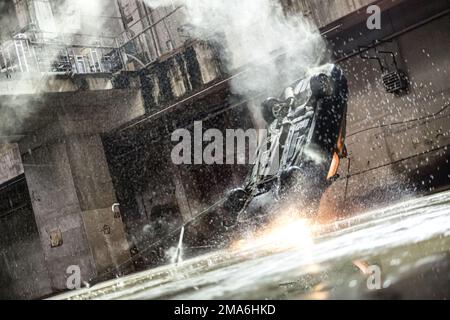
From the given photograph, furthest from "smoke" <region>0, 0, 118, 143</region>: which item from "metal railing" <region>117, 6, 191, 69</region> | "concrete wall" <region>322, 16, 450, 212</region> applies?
"concrete wall" <region>322, 16, 450, 212</region>

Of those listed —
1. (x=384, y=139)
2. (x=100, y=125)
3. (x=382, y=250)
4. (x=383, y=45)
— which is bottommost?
(x=382, y=250)

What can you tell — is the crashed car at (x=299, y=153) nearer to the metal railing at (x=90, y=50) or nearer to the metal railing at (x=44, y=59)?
the metal railing at (x=90, y=50)

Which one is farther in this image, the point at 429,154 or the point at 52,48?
the point at 52,48

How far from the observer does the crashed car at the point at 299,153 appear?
7.41 metres

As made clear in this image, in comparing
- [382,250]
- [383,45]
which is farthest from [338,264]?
[383,45]

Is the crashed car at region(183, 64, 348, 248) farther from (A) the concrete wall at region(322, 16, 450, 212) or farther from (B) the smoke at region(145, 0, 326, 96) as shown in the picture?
(A) the concrete wall at region(322, 16, 450, 212)

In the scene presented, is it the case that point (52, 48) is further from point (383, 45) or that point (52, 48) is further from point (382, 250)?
point (382, 250)

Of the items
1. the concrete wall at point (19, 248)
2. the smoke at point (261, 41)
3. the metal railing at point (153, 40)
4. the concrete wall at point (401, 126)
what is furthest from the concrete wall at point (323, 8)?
the concrete wall at point (19, 248)

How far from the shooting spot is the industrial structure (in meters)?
11.4

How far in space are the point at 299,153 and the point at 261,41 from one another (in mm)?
6027

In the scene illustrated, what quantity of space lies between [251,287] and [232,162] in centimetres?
1257

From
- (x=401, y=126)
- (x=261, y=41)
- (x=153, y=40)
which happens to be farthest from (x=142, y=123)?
(x=401, y=126)

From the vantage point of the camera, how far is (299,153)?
7961mm

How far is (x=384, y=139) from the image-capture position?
38.9 feet
